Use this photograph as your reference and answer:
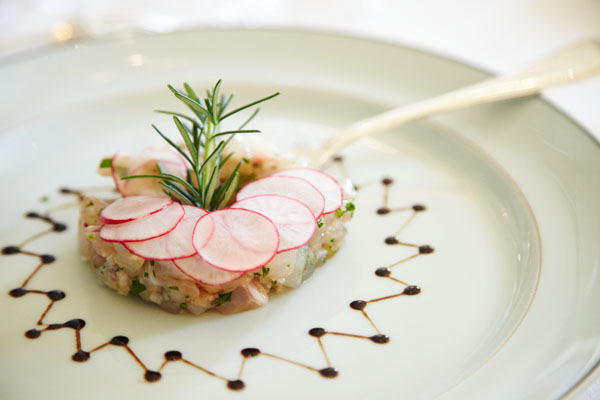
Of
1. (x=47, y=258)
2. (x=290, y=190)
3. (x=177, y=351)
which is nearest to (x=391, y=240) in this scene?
(x=290, y=190)

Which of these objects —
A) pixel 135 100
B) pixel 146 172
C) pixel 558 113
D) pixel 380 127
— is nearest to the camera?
pixel 146 172

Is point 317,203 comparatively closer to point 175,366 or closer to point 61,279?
point 175,366

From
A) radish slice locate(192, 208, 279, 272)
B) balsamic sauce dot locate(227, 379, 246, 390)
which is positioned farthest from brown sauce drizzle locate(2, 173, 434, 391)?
radish slice locate(192, 208, 279, 272)

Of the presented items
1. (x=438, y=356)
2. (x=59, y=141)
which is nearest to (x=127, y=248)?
(x=438, y=356)

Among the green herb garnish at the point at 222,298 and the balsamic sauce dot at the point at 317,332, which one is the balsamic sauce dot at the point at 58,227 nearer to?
the green herb garnish at the point at 222,298

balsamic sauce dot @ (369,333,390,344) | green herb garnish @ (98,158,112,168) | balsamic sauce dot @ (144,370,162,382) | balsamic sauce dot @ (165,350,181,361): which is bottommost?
balsamic sauce dot @ (144,370,162,382)

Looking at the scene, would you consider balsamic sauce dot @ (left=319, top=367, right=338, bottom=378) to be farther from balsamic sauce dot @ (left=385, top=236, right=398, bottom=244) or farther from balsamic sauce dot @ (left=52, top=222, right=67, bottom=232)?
balsamic sauce dot @ (left=52, top=222, right=67, bottom=232)
